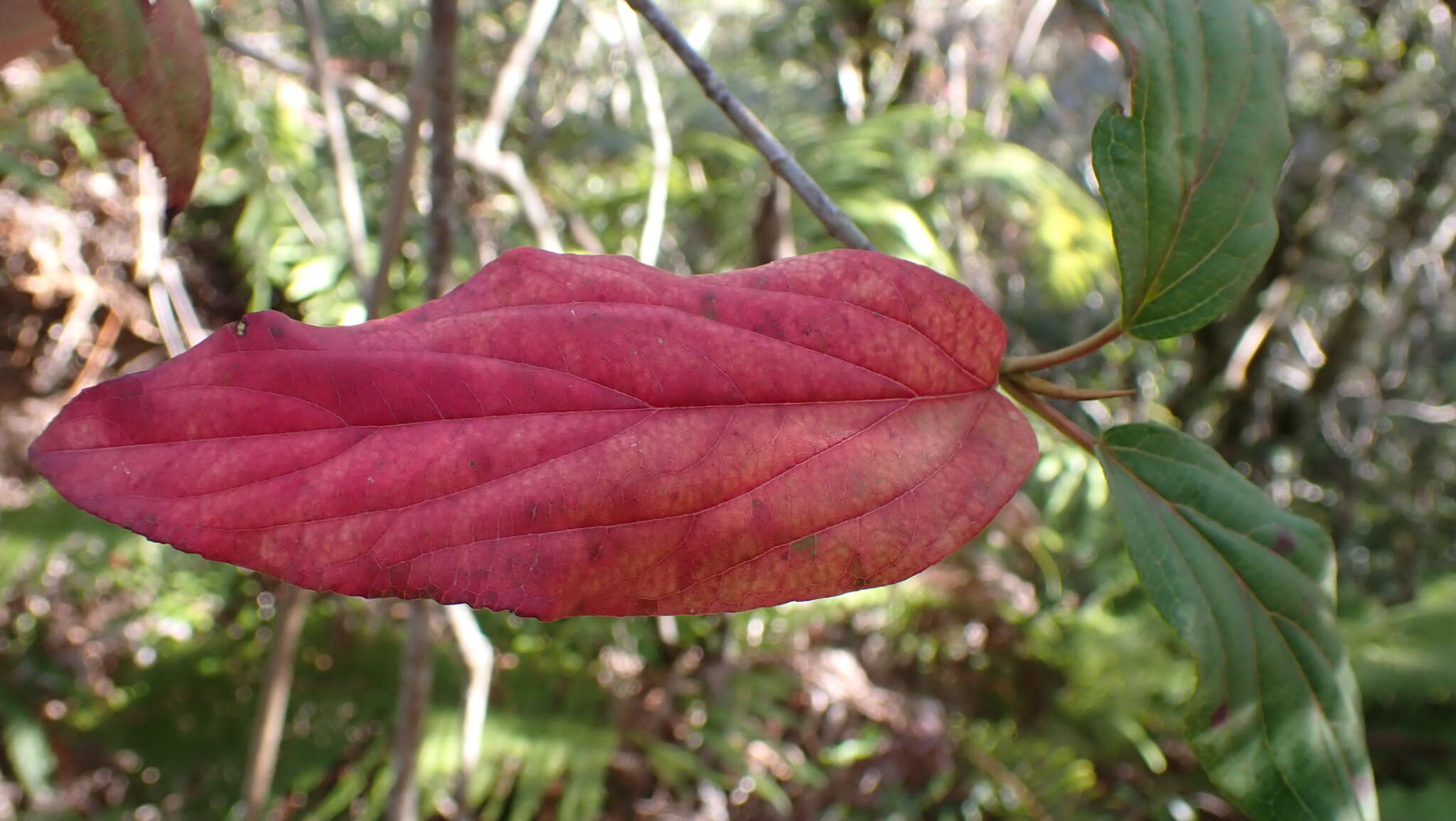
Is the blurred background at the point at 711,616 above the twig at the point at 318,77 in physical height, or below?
below

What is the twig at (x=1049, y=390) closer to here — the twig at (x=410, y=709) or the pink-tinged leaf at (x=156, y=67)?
the pink-tinged leaf at (x=156, y=67)

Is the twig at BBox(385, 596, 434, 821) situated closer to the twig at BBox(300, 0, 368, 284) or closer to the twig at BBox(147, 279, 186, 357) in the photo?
the twig at BBox(300, 0, 368, 284)

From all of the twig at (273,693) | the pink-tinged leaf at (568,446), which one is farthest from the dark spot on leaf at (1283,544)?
the twig at (273,693)

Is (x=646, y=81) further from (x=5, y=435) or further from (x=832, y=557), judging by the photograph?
(x=5, y=435)

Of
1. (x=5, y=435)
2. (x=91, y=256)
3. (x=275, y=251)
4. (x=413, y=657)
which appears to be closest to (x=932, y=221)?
(x=275, y=251)

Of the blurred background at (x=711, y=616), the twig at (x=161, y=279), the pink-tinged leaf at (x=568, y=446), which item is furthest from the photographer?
the blurred background at (x=711, y=616)

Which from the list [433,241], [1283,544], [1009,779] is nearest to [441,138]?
[433,241]

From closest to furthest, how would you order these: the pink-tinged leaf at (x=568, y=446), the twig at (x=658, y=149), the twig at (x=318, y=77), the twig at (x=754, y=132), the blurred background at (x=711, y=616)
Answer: the pink-tinged leaf at (x=568, y=446)
the twig at (x=754, y=132)
the twig at (x=318, y=77)
the twig at (x=658, y=149)
the blurred background at (x=711, y=616)

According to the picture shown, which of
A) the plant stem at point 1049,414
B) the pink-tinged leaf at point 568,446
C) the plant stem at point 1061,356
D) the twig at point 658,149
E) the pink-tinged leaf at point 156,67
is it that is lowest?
the twig at point 658,149
